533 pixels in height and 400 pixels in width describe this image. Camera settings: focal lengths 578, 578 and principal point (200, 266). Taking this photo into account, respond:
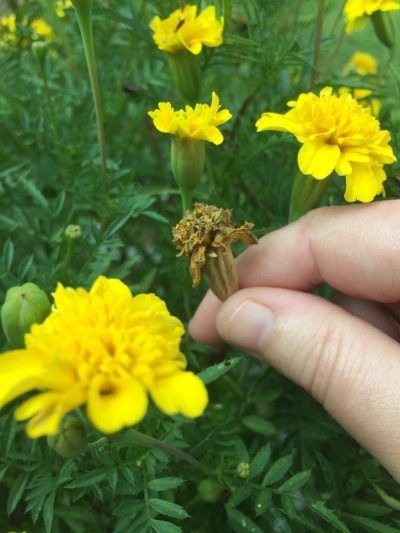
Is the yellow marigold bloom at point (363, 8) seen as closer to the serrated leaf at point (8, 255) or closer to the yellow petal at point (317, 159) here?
the yellow petal at point (317, 159)

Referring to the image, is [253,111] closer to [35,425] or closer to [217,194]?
[217,194]

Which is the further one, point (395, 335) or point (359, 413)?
point (395, 335)

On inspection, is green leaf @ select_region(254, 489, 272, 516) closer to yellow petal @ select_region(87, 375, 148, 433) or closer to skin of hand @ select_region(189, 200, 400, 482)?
skin of hand @ select_region(189, 200, 400, 482)

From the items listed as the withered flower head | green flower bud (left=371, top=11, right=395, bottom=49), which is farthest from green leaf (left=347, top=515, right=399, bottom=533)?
green flower bud (left=371, top=11, right=395, bottom=49)

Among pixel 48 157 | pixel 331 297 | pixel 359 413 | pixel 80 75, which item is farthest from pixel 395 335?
pixel 80 75

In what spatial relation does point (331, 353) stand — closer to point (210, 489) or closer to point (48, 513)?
point (210, 489)

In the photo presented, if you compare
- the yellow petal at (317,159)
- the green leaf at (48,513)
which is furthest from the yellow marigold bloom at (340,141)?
the green leaf at (48,513)
